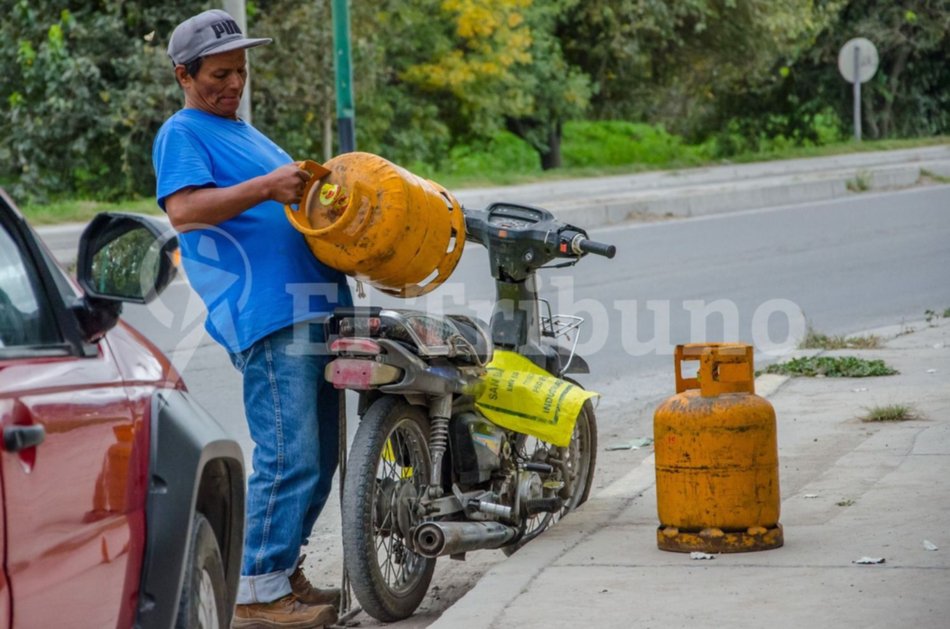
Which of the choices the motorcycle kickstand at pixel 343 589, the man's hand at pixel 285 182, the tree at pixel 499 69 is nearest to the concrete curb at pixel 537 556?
the motorcycle kickstand at pixel 343 589

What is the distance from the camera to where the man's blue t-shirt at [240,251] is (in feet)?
15.4

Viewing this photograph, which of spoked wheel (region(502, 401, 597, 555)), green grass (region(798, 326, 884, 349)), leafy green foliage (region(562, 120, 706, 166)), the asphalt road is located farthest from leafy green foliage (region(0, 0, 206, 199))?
spoked wheel (region(502, 401, 597, 555))

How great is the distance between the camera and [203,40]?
4.66 m

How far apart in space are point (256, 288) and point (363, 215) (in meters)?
0.40

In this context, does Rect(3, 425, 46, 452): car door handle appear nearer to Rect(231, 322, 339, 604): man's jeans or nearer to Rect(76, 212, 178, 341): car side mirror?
Rect(76, 212, 178, 341): car side mirror

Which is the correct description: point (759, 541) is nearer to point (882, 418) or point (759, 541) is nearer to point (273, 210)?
point (273, 210)

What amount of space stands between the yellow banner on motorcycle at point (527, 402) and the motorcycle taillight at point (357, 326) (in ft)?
2.18

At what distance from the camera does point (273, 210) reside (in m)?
4.78

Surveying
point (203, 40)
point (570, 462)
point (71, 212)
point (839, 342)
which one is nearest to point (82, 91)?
point (71, 212)

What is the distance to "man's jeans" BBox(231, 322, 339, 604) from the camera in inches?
189

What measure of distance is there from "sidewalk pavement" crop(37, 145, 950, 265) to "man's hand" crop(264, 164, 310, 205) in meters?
11.3

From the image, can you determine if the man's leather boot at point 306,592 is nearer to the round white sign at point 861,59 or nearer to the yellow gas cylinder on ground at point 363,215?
the yellow gas cylinder on ground at point 363,215

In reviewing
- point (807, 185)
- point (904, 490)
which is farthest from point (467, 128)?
point (904, 490)

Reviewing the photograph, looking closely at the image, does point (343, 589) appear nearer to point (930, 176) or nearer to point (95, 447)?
point (95, 447)
